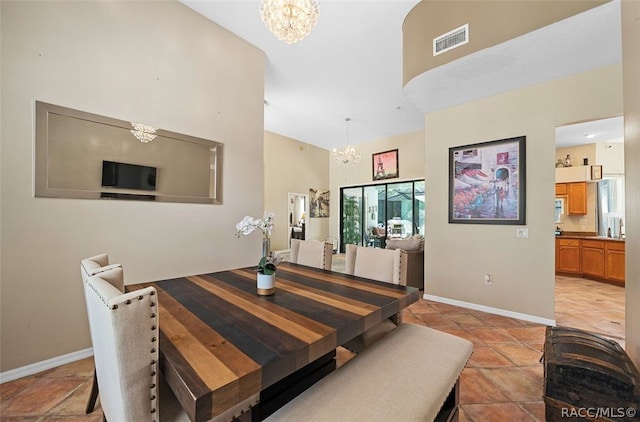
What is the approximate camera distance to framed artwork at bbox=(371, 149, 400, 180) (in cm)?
732

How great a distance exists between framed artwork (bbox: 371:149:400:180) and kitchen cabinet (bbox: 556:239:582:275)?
3894mm

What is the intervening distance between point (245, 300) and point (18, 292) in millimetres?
1930

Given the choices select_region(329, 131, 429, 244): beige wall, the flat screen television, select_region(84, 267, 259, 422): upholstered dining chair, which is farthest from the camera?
select_region(329, 131, 429, 244): beige wall

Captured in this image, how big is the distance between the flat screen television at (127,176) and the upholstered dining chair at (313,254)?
1.61m

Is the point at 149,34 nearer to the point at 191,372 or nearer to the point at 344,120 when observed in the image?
the point at 191,372

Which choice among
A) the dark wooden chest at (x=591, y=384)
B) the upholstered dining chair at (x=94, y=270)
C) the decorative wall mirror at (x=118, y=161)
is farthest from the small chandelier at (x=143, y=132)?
the dark wooden chest at (x=591, y=384)

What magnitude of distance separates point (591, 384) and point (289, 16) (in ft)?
9.87

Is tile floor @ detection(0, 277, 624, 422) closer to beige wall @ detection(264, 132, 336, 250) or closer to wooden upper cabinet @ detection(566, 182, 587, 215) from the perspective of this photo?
wooden upper cabinet @ detection(566, 182, 587, 215)

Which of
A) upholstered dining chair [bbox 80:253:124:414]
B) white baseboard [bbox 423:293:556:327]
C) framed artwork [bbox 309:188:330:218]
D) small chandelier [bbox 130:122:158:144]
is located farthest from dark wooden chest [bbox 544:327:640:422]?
framed artwork [bbox 309:188:330:218]

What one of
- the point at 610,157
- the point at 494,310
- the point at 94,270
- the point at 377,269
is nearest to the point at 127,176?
the point at 94,270

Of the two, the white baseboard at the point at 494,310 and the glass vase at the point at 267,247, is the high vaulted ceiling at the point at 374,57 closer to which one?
the glass vase at the point at 267,247

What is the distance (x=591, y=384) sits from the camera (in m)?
1.34

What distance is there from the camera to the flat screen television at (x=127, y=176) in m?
2.35

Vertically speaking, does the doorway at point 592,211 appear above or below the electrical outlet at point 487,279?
above
